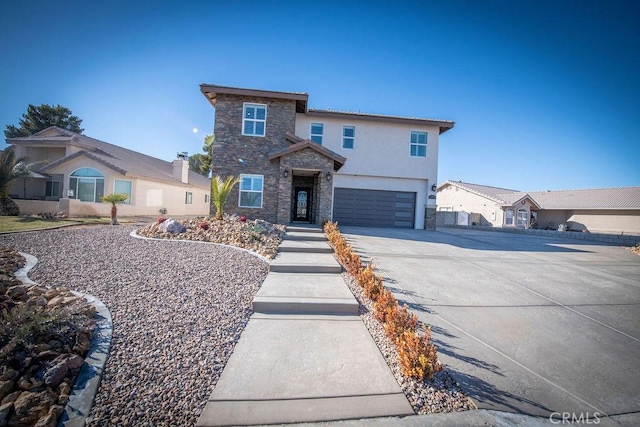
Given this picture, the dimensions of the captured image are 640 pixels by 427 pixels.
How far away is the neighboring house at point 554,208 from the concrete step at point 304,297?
2488cm

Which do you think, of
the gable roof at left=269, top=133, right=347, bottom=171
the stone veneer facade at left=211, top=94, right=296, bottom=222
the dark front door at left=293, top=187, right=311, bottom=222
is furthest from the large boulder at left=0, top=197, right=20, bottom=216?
the dark front door at left=293, top=187, right=311, bottom=222

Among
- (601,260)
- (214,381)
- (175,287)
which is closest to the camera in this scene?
(214,381)

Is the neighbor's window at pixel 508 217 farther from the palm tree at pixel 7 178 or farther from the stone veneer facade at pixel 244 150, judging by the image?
the palm tree at pixel 7 178

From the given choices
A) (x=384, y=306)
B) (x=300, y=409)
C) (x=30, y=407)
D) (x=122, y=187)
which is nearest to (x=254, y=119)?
(x=384, y=306)

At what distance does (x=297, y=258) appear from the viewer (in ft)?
22.0

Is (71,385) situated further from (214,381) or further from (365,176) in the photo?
(365,176)

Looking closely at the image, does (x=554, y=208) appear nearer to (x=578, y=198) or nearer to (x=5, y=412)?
(x=578, y=198)

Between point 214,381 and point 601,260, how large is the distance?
517 inches

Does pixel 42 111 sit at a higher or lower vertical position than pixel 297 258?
higher

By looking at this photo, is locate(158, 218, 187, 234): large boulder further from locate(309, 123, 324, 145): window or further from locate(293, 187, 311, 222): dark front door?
locate(309, 123, 324, 145): window

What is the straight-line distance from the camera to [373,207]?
15.4 m

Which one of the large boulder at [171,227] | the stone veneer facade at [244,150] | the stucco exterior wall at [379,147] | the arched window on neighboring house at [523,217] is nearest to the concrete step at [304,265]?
the large boulder at [171,227]

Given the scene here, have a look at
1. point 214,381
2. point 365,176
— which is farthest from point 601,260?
→ point 214,381

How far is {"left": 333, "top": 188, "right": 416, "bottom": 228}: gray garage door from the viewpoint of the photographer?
1517 cm
